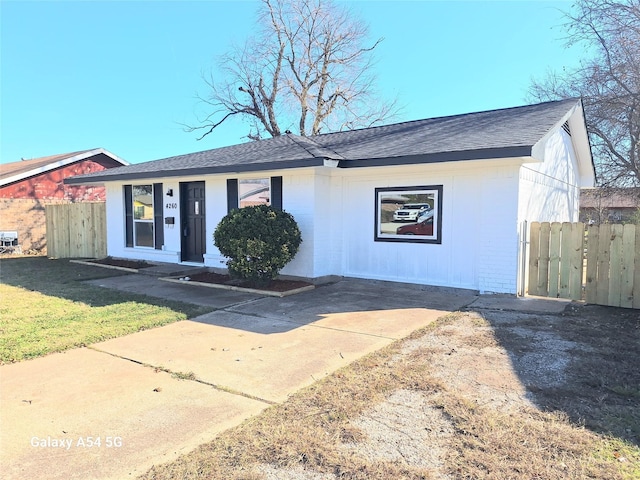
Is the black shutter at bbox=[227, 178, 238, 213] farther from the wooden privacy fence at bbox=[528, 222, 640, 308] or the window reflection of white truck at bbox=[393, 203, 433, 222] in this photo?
the wooden privacy fence at bbox=[528, 222, 640, 308]

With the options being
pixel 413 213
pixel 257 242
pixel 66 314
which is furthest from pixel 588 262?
pixel 66 314

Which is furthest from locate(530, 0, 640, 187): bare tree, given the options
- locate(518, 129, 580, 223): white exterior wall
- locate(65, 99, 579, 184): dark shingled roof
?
locate(65, 99, 579, 184): dark shingled roof

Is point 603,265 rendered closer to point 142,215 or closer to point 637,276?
point 637,276

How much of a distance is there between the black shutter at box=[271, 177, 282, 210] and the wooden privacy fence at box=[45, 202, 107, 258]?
7387 millimetres

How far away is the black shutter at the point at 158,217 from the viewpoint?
12.1 metres

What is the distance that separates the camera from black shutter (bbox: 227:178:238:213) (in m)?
10.4

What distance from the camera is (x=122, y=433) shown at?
3041 millimetres

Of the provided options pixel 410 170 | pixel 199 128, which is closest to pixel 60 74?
pixel 199 128

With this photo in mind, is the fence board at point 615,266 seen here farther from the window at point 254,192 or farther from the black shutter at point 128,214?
the black shutter at point 128,214

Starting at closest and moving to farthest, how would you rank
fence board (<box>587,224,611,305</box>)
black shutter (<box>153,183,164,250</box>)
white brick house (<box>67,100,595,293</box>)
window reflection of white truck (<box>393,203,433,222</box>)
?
fence board (<box>587,224,611,305</box>) < white brick house (<box>67,100,595,293</box>) < window reflection of white truck (<box>393,203,433,222</box>) < black shutter (<box>153,183,164,250</box>)

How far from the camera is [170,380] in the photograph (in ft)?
13.2

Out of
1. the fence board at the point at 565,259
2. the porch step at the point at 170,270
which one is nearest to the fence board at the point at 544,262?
the fence board at the point at 565,259

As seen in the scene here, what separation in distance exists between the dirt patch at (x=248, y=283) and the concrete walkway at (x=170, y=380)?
4.67 feet

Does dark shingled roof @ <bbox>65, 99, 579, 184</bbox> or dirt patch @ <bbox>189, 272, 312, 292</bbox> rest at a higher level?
dark shingled roof @ <bbox>65, 99, 579, 184</bbox>
